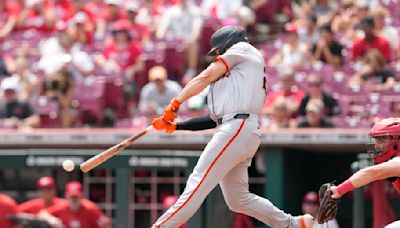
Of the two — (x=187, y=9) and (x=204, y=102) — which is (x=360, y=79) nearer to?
(x=204, y=102)

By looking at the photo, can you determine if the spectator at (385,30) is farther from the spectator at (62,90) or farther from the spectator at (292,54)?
the spectator at (62,90)

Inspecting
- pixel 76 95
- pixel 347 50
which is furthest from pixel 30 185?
pixel 347 50

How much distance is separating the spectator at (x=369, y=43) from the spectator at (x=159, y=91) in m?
2.07

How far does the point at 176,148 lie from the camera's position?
42.1 ft

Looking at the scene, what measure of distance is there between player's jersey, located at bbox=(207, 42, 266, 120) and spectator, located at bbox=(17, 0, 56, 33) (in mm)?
8831

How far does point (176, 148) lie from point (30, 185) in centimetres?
187

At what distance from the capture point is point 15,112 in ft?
44.9

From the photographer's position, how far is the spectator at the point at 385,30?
13.7m

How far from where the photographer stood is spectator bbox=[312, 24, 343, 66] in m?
13.7

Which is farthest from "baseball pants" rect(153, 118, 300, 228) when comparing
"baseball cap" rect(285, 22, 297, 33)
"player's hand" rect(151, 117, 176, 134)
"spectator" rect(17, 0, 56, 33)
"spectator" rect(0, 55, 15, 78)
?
"spectator" rect(17, 0, 56, 33)

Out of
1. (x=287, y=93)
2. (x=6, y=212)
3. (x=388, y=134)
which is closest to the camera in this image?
(x=388, y=134)

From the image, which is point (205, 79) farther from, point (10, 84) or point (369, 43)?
point (10, 84)

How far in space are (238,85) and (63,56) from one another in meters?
7.55

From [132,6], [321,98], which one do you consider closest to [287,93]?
[321,98]
